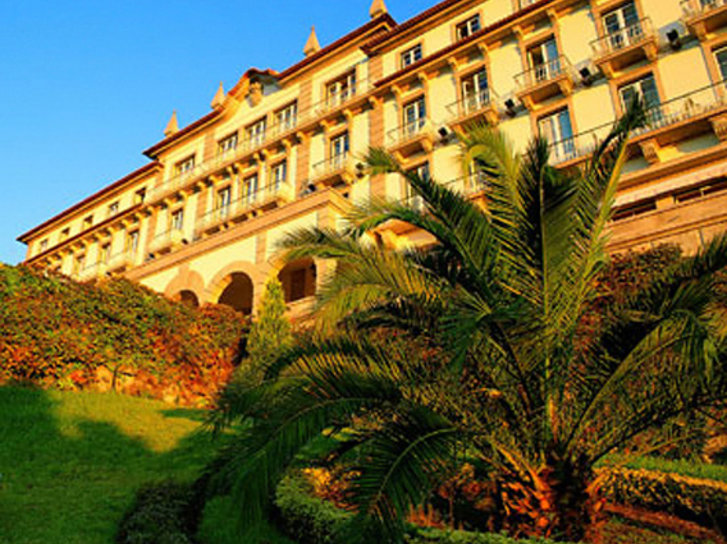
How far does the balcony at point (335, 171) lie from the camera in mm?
24266

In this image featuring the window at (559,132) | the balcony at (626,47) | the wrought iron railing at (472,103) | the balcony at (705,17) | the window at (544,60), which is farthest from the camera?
the wrought iron railing at (472,103)

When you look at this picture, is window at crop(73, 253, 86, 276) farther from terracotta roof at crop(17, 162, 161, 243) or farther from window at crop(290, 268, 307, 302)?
window at crop(290, 268, 307, 302)

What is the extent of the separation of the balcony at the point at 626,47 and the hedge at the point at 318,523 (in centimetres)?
1819

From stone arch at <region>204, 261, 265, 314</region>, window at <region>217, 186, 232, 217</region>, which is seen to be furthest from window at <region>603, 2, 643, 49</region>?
window at <region>217, 186, 232, 217</region>

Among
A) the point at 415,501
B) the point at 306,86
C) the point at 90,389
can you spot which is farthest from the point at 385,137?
the point at 415,501

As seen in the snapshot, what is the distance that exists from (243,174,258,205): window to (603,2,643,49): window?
58.9ft

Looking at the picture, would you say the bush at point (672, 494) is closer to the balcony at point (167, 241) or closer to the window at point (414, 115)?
the window at point (414, 115)

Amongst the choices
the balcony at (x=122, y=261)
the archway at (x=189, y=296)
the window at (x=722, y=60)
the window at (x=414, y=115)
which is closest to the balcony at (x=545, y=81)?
the window at (x=414, y=115)

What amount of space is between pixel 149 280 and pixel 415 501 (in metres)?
23.0

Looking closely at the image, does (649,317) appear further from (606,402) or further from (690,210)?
(690,210)

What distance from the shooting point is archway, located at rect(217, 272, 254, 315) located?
23250mm

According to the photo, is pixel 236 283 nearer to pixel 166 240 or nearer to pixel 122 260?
pixel 166 240

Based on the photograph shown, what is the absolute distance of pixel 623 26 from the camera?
19.5m

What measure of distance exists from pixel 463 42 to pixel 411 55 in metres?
3.62
